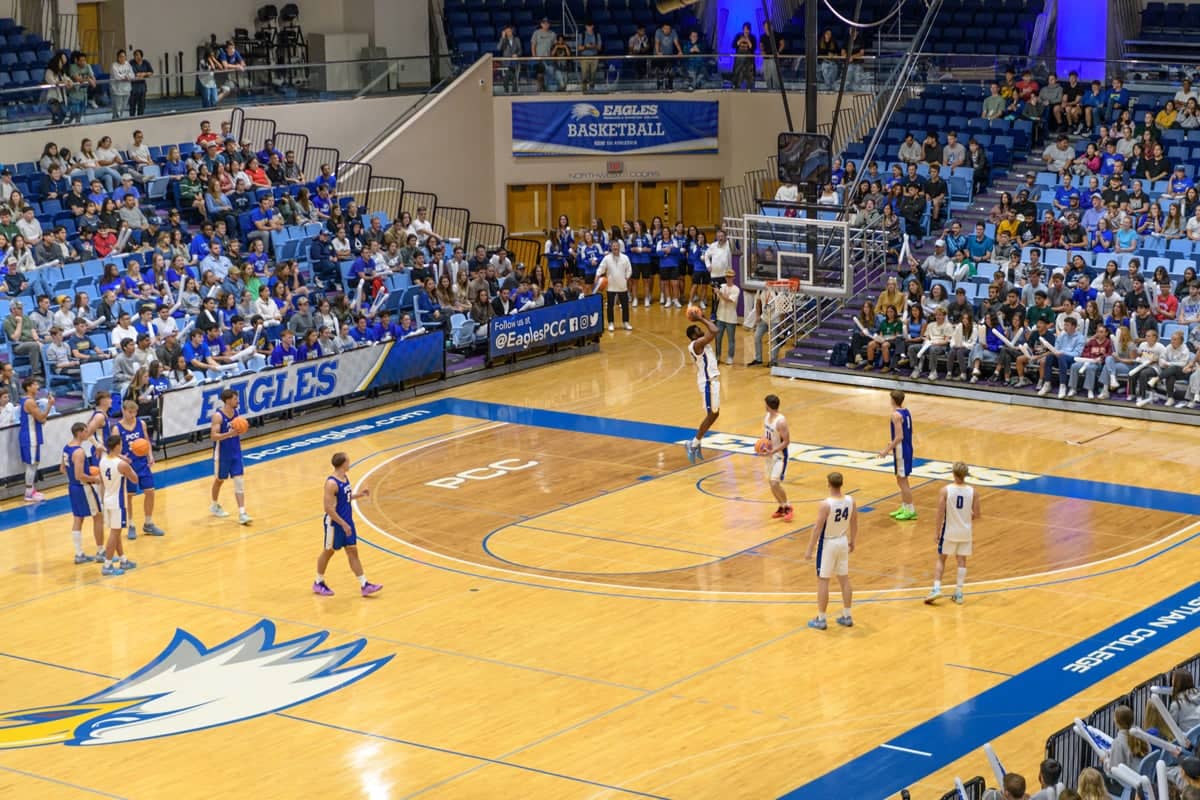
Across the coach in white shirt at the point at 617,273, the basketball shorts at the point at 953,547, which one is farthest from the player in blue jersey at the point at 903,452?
the coach in white shirt at the point at 617,273

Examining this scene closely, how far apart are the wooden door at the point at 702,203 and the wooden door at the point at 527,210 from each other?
10.5 ft

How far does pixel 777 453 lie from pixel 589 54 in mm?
19955

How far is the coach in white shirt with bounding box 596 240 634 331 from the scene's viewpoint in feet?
106

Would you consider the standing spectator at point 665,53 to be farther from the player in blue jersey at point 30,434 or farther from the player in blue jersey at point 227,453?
the player in blue jersey at point 227,453

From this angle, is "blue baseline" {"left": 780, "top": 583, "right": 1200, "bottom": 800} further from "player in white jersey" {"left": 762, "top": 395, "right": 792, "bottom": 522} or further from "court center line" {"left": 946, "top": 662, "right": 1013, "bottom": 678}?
"player in white jersey" {"left": 762, "top": 395, "right": 792, "bottom": 522}

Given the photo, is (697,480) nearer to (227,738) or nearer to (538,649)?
(538,649)

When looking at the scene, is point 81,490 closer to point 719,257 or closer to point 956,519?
point 956,519

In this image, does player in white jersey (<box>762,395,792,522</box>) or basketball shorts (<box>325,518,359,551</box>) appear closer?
basketball shorts (<box>325,518,359,551</box>)

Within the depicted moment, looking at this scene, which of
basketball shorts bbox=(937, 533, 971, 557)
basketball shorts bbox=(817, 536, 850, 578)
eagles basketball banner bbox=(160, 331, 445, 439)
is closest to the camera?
basketball shorts bbox=(817, 536, 850, 578)

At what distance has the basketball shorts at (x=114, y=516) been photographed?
61.8 feet

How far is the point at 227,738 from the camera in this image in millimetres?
14617

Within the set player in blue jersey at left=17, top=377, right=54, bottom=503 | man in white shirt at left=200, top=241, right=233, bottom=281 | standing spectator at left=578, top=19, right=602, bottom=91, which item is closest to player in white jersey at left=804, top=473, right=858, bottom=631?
player in blue jersey at left=17, top=377, right=54, bottom=503

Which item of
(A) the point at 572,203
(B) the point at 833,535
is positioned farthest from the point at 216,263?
(B) the point at 833,535

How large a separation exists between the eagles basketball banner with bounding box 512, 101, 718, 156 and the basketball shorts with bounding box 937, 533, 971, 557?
21.3 metres
